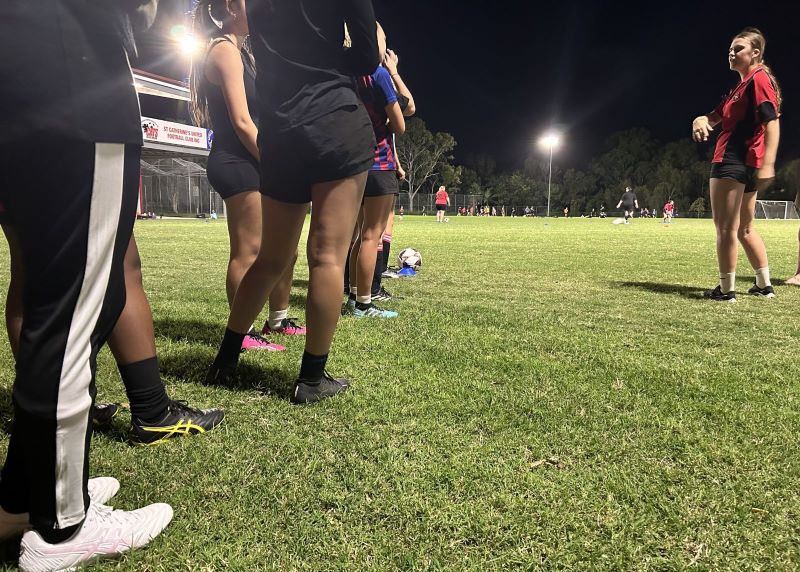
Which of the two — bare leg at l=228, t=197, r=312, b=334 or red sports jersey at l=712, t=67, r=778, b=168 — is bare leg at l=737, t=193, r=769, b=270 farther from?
bare leg at l=228, t=197, r=312, b=334

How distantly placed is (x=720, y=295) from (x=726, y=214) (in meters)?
0.80

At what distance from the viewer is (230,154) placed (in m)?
3.06

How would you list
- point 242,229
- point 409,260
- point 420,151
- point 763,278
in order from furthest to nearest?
point 420,151 < point 409,260 < point 763,278 < point 242,229

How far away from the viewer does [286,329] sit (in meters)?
3.74

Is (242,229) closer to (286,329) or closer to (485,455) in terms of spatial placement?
(286,329)

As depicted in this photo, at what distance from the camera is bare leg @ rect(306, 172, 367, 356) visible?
7.48ft

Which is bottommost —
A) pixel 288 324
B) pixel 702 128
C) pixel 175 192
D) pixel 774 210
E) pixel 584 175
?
pixel 288 324

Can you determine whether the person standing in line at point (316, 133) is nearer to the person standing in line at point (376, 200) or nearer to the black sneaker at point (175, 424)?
the black sneaker at point (175, 424)

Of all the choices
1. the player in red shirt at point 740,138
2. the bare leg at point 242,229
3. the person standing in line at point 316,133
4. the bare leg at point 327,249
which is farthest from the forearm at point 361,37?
the player in red shirt at point 740,138

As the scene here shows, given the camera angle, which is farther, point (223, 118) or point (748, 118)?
point (748, 118)

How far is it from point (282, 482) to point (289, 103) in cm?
150

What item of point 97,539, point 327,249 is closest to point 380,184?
point 327,249

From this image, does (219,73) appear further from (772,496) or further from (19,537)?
(772,496)

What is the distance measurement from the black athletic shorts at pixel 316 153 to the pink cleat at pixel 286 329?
1.51 m
